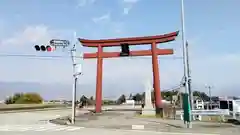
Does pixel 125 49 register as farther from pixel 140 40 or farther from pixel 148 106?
pixel 148 106

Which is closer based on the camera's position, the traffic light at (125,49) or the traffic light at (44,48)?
the traffic light at (44,48)

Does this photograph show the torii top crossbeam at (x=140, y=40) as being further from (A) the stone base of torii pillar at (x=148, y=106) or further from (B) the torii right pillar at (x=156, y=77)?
(A) the stone base of torii pillar at (x=148, y=106)

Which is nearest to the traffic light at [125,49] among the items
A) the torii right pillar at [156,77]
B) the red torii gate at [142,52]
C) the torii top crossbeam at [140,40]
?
the red torii gate at [142,52]

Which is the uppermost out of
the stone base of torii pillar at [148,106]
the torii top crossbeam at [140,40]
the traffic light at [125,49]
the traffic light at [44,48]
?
the torii top crossbeam at [140,40]

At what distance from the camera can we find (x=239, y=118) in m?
22.4

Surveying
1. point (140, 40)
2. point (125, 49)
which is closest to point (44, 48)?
point (125, 49)

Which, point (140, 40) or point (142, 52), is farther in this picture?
point (142, 52)

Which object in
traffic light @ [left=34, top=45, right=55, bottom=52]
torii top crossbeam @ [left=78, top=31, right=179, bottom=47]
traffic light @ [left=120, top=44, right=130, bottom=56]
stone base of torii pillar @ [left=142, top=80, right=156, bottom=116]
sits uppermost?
torii top crossbeam @ [left=78, top=31, right=179, bottom=47]

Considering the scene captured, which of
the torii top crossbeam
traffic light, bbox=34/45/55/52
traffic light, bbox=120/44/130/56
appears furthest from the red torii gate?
traffic light, bbox=34/45/55/52

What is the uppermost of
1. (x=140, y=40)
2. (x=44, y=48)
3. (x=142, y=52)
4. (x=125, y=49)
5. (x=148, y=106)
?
(x=140, y=40)

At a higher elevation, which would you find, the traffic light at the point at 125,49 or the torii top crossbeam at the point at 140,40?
the torii top crossbeam at the point at 140,40

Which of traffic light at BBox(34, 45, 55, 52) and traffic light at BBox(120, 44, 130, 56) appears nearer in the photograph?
traffic light at BBox(34, 45, 55, 52)

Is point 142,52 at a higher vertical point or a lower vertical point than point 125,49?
lower

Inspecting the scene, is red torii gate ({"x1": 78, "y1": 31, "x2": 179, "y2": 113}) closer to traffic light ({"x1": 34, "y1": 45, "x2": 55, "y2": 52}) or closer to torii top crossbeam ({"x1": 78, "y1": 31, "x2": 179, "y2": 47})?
torii top crossbeam ({"x1": 78, "y1": 31, "x2": 179, "y2": 47})
